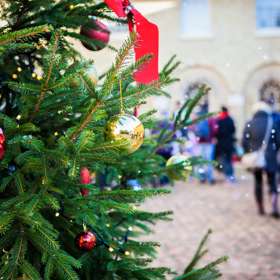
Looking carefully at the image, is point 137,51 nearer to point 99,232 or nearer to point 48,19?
point 48,19

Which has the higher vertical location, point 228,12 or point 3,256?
point 3,256

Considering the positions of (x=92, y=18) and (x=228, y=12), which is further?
(x=228, y=12)

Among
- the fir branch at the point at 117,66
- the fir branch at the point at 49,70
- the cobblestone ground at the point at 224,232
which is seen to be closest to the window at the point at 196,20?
the cobblestone ground at the point at 224,232

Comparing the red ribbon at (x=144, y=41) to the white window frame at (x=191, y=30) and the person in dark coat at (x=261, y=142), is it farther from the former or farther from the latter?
the white window frame at (x=191, y=30)

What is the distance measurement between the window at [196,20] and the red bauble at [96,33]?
55.7 ft

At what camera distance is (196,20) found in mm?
18906

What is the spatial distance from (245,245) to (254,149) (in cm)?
155

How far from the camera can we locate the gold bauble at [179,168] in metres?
2.55

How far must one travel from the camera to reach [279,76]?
60.5 feet

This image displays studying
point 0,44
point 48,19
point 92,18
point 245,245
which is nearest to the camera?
point 0,44

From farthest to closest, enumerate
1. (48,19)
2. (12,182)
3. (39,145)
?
(48,19)
(12,182)
(39,145)

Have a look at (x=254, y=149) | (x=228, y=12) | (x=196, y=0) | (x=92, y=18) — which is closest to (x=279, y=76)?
(x=228, y=12)

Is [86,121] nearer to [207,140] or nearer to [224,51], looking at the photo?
[207,140]

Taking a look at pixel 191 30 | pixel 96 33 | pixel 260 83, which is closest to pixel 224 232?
pixel 96 33
